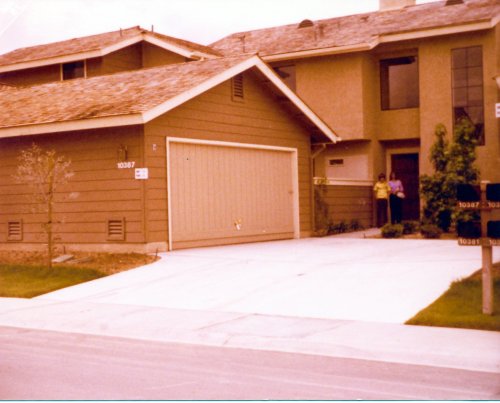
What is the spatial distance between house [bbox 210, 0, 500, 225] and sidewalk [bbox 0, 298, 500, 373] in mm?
12978

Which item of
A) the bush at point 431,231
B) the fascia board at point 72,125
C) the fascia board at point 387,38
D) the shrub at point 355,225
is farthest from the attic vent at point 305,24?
the fascia board at point 72,125

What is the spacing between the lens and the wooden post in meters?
9.51

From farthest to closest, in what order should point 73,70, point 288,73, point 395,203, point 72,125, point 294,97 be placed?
1. point 288,73
2. point 73,70
3. point 395,203
4. point 294,97
5. point 72,125

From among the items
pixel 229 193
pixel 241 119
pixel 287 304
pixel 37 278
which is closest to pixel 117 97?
pixel 241 119

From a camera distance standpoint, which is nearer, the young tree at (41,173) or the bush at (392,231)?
the young tree at (41,173)

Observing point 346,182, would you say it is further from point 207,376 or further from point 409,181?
point 207,376

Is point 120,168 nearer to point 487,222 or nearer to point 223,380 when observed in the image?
point 487,222

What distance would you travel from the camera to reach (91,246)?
1762 centimetres

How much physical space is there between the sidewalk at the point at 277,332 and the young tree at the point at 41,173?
5.20 m

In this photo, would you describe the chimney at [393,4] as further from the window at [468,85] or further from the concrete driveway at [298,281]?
the concrete driveway at [298,281]

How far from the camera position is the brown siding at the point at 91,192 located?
55.8 ft

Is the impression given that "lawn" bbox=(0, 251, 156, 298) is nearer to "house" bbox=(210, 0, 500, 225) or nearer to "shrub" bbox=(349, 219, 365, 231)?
"house" bbox=(210, 0, 500, 225)

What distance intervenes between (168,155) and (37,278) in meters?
4.13

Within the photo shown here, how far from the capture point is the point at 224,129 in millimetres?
19203
